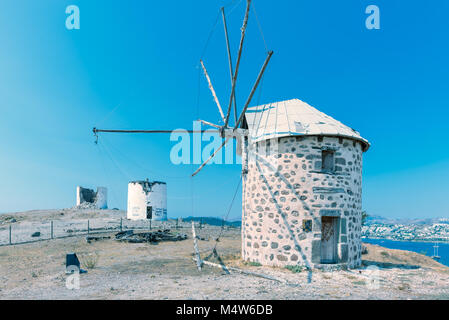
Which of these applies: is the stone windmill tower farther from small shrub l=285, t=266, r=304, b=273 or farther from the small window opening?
small shrub l=285, t=266, r=304, b=273

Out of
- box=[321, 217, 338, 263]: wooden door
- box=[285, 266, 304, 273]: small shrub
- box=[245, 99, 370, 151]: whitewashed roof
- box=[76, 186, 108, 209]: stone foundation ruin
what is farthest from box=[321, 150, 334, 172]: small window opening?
box=[76, 186, 108, 209]: stone foundation ruin

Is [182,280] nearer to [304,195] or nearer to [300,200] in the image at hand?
[300,200]

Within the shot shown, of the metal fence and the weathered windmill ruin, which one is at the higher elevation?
the weathered windmill ruin

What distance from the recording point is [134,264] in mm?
11117

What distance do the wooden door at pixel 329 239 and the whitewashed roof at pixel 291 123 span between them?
3471 mm

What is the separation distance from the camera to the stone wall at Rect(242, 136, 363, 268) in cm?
1048

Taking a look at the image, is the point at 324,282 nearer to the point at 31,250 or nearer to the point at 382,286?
the point at 382,286

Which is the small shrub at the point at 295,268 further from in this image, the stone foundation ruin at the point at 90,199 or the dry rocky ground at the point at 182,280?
the stone foundation ruin at the point at 90,199

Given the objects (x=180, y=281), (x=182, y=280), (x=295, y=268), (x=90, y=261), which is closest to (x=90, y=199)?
(x=90, y=261)

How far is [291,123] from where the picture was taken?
11516mm

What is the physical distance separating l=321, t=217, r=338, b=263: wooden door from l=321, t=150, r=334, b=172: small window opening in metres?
1.99
